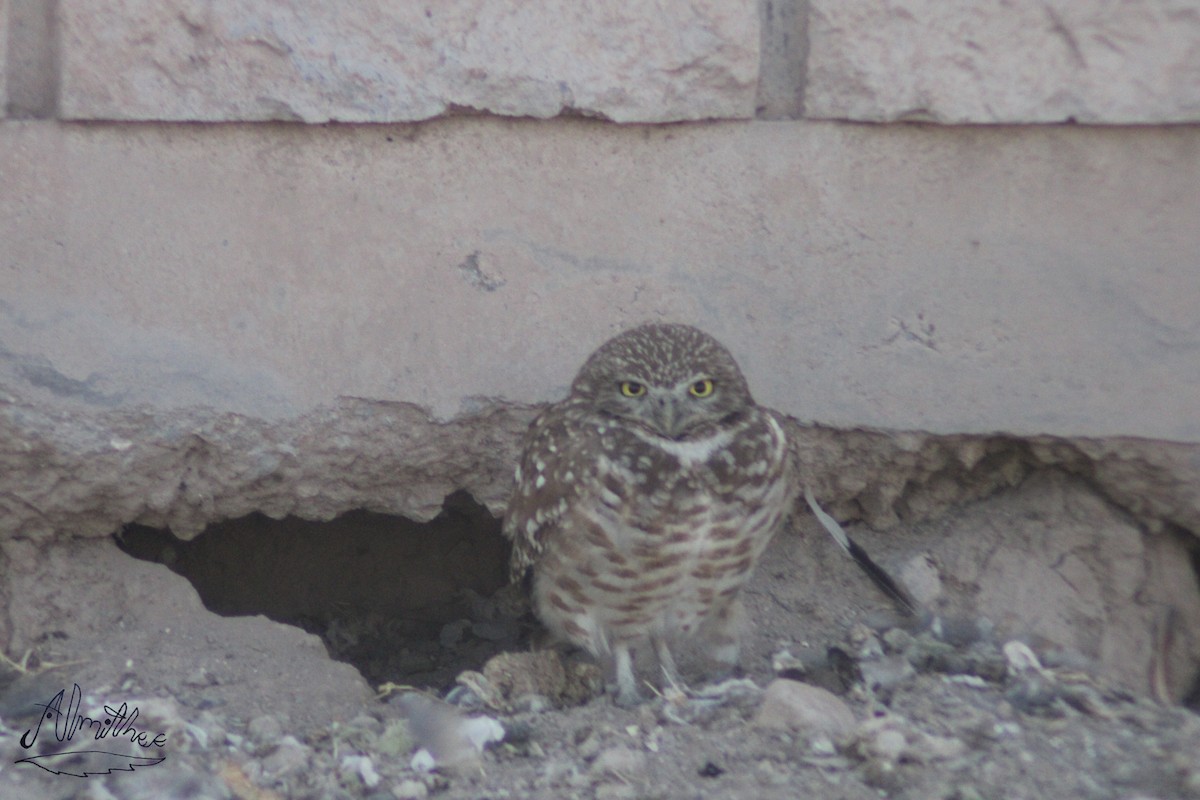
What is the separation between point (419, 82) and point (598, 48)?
439 mm

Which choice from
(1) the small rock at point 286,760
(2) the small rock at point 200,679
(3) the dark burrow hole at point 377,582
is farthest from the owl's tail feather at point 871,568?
(2) the small rock at point 200,679

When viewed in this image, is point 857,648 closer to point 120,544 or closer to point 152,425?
point 152,425

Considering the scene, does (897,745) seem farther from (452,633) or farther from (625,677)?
(452,633)

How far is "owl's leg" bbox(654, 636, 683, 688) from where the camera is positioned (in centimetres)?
332

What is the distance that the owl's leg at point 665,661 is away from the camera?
10.9 feet

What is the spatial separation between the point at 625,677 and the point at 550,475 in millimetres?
552

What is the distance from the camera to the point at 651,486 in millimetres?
3023

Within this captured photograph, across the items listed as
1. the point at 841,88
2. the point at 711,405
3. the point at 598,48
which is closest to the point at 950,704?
the point at 711,405

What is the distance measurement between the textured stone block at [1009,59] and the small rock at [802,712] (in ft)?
4.66

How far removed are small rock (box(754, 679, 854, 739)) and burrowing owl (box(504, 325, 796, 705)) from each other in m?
0.42

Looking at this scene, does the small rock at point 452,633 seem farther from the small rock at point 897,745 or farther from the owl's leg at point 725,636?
the small rock at point 897,745

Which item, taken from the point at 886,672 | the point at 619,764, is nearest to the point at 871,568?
the point at 886,672

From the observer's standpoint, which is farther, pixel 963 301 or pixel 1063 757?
pixel 963 301

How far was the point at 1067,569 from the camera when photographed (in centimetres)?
353
